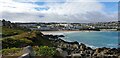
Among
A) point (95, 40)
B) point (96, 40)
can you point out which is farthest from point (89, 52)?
point (96, 40)

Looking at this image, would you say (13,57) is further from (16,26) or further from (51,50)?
(16,26)

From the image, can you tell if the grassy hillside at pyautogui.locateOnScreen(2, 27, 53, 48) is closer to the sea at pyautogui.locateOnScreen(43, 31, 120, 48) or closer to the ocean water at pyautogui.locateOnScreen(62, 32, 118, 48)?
the sea at pyautogui.locateOnScreen(43, 31, 120, 48)

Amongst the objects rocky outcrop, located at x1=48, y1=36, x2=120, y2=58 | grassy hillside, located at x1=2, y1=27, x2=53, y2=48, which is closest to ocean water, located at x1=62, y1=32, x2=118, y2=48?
rocky outcrop, located at x1=48, y1=36, x2=120, y2=58

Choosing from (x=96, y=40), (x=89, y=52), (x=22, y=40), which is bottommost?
(x=96, y=40)

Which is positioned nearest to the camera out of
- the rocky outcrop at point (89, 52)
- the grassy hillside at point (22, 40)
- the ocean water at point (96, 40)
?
the rocky outcrop at point (89, 52)

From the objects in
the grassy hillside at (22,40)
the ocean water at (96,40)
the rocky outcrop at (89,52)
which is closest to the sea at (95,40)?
the ocean water at (96,40)

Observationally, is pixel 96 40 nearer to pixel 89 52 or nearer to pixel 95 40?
pixel 95 40

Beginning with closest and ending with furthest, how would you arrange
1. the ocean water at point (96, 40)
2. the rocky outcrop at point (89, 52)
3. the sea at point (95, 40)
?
the rocky outcrop at point (89, 52), the sea at point (95, 40), the ocean water at point (96, 40)

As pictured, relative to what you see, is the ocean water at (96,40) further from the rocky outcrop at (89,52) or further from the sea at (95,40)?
the rocky outcrop at (89,52)

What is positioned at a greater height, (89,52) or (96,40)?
(89,52)

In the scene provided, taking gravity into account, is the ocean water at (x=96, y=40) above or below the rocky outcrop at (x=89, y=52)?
below

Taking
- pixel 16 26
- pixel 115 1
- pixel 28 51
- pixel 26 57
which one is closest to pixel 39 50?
pixel 28 51
